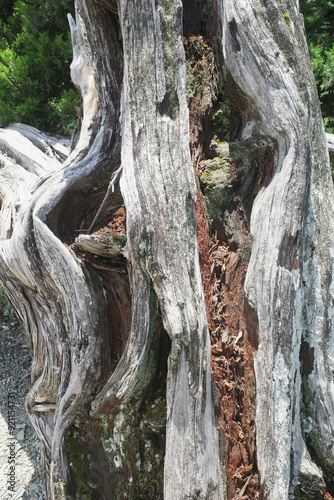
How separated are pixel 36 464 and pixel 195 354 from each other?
2.13 meters

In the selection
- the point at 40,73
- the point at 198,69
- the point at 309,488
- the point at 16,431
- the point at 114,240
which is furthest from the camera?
the point at 40,73

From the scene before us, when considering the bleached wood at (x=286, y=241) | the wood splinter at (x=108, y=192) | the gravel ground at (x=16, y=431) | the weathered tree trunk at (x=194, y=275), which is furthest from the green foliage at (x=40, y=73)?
the bleached wood at (x=286, y=241)

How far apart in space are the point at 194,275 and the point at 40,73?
386cm

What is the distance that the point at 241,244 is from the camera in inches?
84.0

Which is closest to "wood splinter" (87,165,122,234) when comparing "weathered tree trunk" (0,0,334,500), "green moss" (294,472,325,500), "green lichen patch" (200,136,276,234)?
"weathered tree trunk" (0,0,334,500)

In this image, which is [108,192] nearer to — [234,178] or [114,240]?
[114,240]

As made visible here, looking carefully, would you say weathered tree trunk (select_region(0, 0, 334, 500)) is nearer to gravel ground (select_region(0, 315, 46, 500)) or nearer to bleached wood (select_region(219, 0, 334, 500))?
bleached wood (select_region(219, 0, 334, 500))

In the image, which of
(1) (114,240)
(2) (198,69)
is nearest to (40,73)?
(2) (198,69)

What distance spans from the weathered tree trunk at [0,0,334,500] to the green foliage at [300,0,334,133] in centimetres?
209

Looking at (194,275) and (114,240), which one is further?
(114,240)

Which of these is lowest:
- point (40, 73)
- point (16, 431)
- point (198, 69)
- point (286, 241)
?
point (16, 431)

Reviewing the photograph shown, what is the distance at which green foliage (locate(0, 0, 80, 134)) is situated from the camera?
14.3ft

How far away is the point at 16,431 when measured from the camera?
131 inches

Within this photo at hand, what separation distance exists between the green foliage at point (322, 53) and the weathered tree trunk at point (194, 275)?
2.09 m
